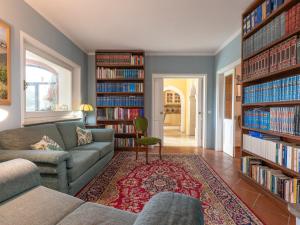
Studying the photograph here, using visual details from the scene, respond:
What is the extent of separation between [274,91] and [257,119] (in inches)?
20.1

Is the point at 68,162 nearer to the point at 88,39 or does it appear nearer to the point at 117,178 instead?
the point at 117,178

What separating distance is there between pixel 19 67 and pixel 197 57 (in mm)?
4290

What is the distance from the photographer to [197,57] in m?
5.44

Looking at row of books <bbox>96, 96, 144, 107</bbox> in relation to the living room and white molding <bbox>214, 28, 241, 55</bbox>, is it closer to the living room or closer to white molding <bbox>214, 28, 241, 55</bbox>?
the living room

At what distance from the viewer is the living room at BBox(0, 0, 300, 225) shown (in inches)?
61.8

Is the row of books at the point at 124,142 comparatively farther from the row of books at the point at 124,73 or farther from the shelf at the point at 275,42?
the shelf at the point at 275,42

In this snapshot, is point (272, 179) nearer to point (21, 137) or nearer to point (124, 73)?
point (21, 137)

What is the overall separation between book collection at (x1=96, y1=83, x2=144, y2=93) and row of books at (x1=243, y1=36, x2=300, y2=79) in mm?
2812

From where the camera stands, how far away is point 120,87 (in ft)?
17.2

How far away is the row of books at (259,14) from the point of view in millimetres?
2408

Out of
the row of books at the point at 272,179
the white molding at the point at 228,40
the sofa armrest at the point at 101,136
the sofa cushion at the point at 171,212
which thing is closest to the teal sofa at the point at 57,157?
the sofa armrest at the point at 101,136

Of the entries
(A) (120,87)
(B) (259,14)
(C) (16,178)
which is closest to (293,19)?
(B) (259,14)

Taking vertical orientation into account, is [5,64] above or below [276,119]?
above

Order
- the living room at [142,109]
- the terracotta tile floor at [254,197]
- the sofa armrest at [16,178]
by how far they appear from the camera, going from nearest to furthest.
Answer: the sofa armrest at [16,178], the living room at [142,109], the terracotta tile floor at [254,197]
